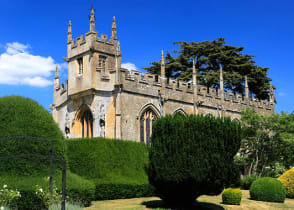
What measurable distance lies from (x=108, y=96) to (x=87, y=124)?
2.85m

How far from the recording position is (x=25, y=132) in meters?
10.9

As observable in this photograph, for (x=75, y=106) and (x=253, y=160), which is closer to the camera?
(x=253, y=160)

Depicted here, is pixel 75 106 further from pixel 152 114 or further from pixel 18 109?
pixel 18 109

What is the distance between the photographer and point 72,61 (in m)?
25.6

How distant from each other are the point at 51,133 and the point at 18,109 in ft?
4.09

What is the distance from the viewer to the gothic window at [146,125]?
24.1 metres

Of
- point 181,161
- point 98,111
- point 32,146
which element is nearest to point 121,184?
point 181,161

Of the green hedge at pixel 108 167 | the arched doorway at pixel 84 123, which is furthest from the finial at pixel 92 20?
the green hedge at pixel 108 167

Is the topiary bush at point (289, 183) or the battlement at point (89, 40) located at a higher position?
the battlement at point (89, 40)

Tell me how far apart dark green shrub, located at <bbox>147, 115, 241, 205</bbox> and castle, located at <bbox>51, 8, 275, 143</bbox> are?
10446 millimetres

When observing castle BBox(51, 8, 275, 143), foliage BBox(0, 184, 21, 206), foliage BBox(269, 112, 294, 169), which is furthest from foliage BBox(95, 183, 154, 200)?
foliage BBox(269, 112, 294, 169)

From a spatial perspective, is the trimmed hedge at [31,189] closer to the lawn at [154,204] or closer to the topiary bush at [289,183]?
the lawn at [154,204]

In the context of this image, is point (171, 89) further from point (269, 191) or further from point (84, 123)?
point (269, 191)

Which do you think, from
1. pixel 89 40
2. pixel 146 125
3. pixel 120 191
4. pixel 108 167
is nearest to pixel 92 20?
pixel 89 40
